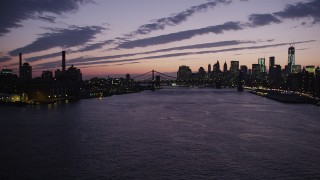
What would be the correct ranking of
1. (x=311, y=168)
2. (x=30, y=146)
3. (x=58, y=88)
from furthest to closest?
(x=58, y=88), (x=30, y=146), (x=311, y=168)

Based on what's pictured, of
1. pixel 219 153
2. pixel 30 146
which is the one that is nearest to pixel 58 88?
pixel 30 146

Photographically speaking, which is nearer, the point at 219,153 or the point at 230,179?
the point at 230,179

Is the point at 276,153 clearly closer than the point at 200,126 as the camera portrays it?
Yes

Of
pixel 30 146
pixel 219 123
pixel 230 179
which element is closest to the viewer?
pixel 230 179

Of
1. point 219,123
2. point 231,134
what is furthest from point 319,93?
point 231,134

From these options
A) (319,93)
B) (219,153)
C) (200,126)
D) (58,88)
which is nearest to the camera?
(219,153)

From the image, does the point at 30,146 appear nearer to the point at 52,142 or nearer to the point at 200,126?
the point at 52,142

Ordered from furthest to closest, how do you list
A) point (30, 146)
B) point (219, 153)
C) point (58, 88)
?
point (58, 88) < point (30, 146) < point (219, 153)

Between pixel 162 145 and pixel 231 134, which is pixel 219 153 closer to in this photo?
pixel 162 145
